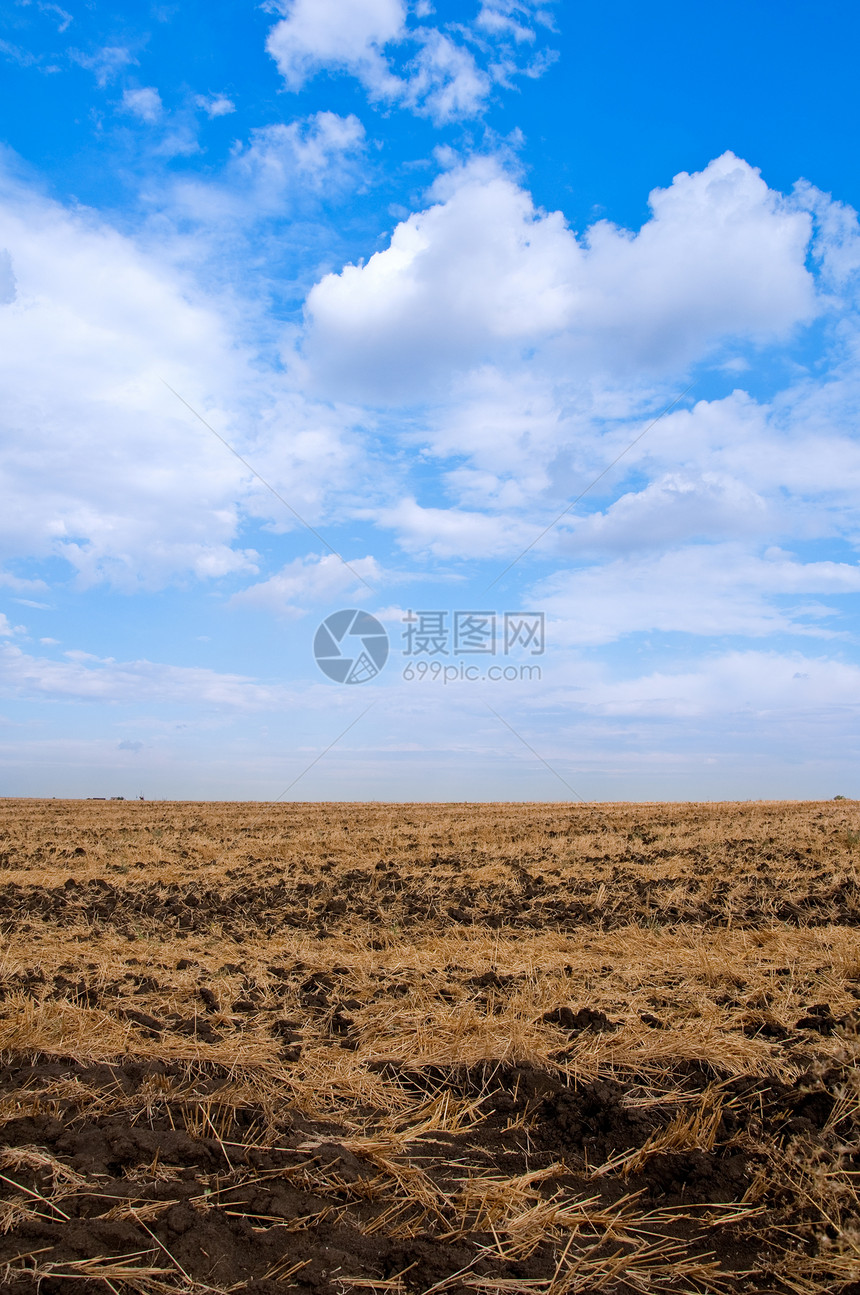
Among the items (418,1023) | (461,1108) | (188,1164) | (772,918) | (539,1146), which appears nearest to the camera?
(188,1164)

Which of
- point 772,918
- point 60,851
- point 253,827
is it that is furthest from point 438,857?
point 253,827

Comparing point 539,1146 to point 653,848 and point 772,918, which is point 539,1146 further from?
point 653,848

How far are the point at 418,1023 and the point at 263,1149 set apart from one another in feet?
6.56

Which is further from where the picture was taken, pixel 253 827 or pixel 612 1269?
pixel 253 827

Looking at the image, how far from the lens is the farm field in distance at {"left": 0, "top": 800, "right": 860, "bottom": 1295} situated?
2.96 meters

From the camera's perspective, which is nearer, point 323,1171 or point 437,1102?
point 323,1171

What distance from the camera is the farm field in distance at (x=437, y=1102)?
2.96 meters

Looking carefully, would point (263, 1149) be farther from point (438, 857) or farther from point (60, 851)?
point (60, 851)

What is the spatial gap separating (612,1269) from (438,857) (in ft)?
41.9

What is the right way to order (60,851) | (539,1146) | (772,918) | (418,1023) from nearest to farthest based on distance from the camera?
(539,1146), (418,1023), (772,918), (60,851)

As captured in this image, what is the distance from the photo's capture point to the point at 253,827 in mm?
24891

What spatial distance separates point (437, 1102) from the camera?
4.25m

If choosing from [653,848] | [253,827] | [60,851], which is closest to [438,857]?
[653,848]

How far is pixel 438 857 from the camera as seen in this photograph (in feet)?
50.8
